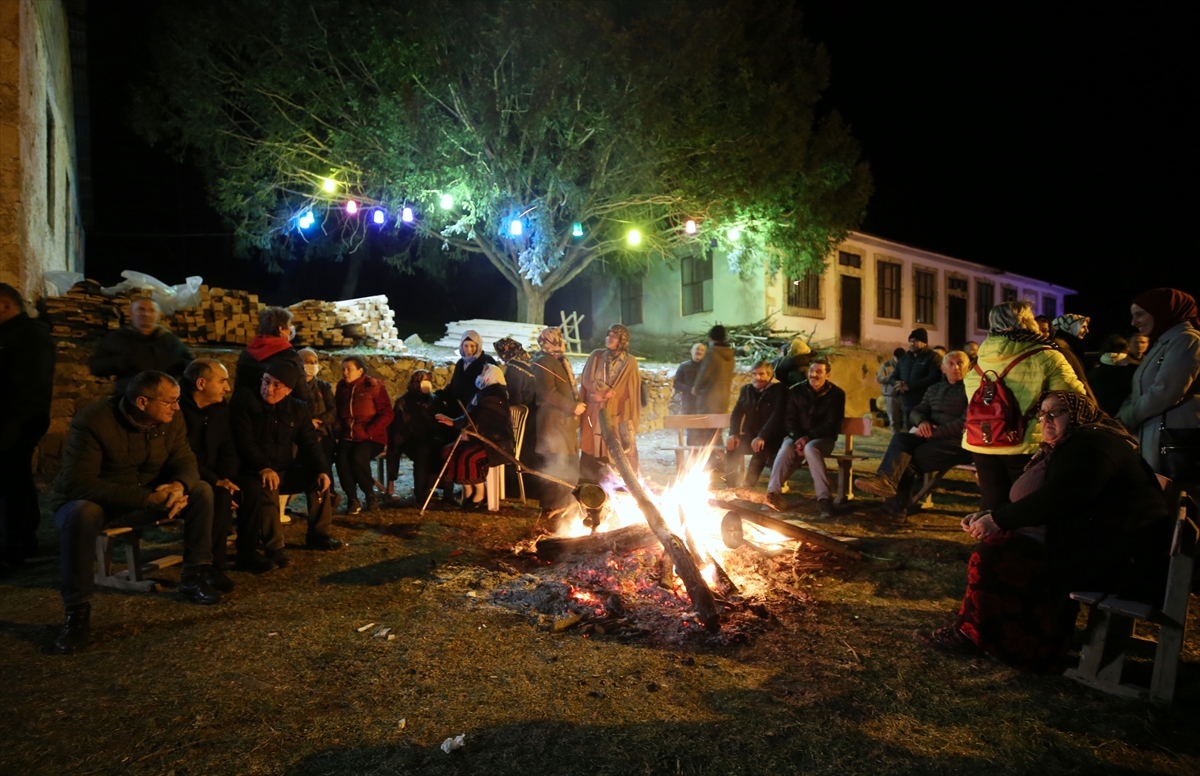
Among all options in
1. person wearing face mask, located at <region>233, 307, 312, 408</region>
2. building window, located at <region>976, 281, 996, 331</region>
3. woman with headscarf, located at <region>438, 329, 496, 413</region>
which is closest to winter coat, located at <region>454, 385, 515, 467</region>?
woman with headscarf, located at <region>438, 329, 496, 413</region>

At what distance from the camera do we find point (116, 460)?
4.18m

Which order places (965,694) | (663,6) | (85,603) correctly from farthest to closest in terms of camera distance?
(663,6) < (85,603) < (965,694)

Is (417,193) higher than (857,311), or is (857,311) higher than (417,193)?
(417,193)

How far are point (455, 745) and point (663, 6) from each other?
14.0 meters

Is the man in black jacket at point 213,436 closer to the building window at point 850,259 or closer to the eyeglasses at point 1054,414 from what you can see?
the eyeglasses at point 1054,414

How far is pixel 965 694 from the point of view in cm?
329

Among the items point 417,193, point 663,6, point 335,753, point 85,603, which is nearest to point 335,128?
point 417,193

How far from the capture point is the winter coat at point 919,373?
326 inches

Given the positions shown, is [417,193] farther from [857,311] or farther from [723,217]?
[857,311]

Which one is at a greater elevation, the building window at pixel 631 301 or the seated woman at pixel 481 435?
the building window at pixel 631 301

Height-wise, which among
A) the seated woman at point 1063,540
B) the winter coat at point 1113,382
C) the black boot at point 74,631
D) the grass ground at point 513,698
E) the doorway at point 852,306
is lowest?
the grass ground at point 513,698

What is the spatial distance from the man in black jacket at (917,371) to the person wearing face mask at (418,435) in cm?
553

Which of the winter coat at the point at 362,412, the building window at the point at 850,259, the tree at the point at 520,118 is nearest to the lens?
the winter coat at the point at 362,412

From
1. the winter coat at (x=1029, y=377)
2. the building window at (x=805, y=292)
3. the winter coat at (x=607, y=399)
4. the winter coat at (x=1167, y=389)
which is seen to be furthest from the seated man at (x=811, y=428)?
the building window at (x=805, y=292)
